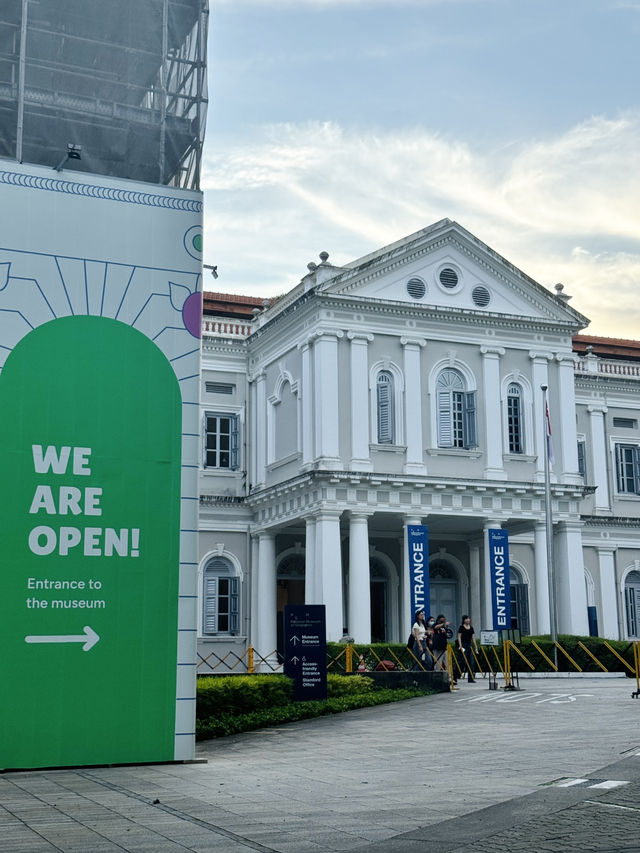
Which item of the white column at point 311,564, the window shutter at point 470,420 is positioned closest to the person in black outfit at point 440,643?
the white column at point 311,564

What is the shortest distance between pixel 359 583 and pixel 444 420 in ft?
19.8

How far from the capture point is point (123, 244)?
1438 centimetres

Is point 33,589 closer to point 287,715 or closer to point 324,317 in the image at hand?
point 287,715

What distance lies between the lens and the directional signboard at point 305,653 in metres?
20.6

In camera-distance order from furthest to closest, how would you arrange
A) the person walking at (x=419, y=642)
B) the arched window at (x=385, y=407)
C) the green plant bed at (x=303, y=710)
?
1. the arched window at (x=385, y=407)
2. the person walking at (x=419, y=642)
3. the green plant bed at (x=303, y=710)

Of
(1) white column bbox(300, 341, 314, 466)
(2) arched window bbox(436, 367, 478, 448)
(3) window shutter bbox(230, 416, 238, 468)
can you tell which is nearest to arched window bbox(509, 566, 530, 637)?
(2) arched window bbox(436, 367, 478, 448)

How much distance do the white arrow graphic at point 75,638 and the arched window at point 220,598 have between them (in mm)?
24392

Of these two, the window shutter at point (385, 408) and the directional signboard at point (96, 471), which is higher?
the window shutter at point (385, 408)

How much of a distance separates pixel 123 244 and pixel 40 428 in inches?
104

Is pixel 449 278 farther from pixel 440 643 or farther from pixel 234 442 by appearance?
pixel 440 643

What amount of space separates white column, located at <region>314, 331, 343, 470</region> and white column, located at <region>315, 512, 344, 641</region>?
65.8 inches

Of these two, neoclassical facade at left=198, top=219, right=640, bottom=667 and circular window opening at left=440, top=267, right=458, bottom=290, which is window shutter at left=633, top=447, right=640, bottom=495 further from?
circular window opening at left=440, top=267, right=458, bottom=290

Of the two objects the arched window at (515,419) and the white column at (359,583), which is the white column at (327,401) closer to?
the white column at (359,583)

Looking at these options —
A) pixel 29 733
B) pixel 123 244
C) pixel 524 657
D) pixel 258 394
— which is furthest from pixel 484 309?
pixel 29 733
